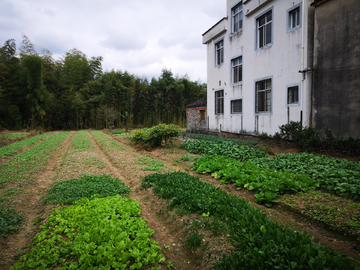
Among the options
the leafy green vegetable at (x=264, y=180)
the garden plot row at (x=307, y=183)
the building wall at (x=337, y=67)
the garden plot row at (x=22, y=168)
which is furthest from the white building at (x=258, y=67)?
the garden plot row at (x=22, y=168)

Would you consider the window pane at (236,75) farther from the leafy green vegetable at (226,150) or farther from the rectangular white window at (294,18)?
the leafy green vegetable at (226,150)

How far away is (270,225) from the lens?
2793mm

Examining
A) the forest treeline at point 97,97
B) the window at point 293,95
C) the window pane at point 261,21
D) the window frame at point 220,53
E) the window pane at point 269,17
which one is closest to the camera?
the window at point 293,95

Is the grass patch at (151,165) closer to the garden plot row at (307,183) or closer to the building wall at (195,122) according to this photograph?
the garden plot row at (307,183)

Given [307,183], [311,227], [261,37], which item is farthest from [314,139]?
[261,37]

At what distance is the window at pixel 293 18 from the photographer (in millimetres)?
9625

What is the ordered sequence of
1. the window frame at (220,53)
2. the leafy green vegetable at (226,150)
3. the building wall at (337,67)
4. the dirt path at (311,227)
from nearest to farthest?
the dirt path at (311,227) < the building wall at (337,67) < the leafy green vegetable at (226,150) < the window frame at (220,53)

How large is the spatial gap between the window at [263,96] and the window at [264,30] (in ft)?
→ 7.18

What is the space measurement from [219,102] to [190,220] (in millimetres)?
13204

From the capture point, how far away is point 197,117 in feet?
63.5

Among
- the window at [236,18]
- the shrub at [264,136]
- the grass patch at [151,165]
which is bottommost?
the grass patch at [151,165]

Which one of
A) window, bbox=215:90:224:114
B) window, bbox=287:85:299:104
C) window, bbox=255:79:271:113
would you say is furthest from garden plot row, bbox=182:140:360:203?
window, bbox=215:90:224:114

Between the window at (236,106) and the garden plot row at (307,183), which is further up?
the window at (236,106)

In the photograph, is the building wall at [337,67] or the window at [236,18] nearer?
the building wall at [337,67]
